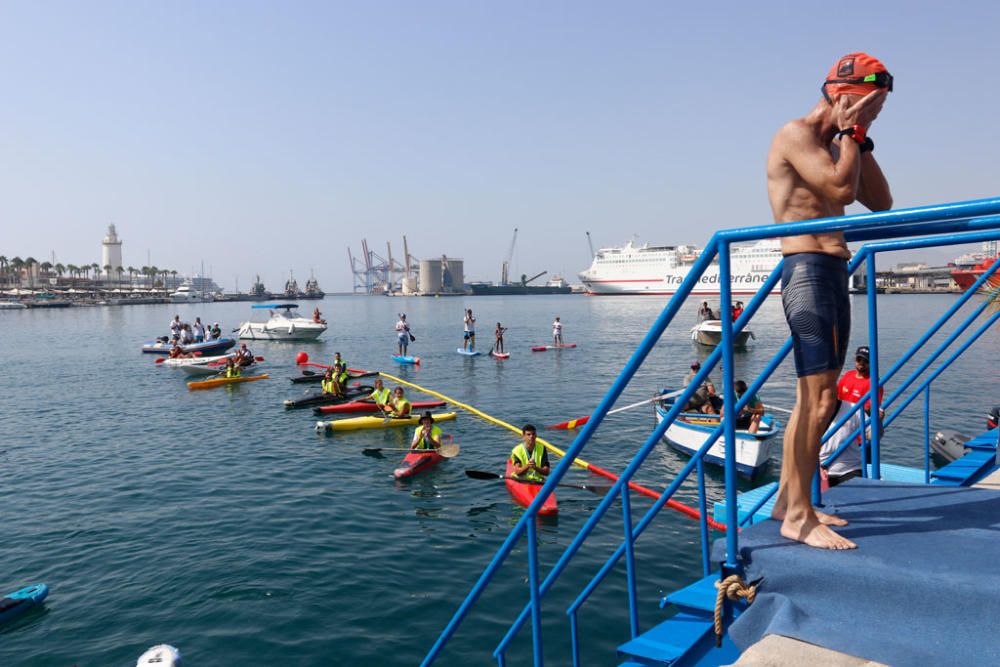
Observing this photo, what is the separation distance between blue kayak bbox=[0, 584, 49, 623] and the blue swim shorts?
38.2ft

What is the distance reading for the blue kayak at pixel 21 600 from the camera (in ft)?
31.3

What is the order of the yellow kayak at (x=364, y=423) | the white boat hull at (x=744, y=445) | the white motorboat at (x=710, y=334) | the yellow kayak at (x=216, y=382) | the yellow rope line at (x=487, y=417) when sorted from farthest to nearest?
the white motorboat at (x=710, y=334)
the yellow kayak at (x=216, y=382)
the yellow kayak at (x=364, y=423)
the yellow rope line at (x=487, y=417)
the white boat hull at (x=744, y=445)

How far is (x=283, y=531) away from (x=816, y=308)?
39.0 feet

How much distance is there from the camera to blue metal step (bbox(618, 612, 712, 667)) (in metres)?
3.17

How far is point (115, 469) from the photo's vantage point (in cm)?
1758

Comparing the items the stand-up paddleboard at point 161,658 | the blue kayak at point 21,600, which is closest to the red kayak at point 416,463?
the blue kayak at point 21,600

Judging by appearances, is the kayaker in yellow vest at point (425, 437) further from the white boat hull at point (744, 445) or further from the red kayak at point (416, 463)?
the white boat hull at point (744, 445)

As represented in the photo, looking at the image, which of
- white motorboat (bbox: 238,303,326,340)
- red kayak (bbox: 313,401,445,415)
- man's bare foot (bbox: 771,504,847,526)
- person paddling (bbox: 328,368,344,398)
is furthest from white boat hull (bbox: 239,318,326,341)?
man's bare foot (bbox: 771,504,847,526)

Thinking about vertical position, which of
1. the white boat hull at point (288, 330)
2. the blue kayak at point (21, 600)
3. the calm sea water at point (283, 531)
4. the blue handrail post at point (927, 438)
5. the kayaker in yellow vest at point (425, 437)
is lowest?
the calm sea water at point (283, 531)

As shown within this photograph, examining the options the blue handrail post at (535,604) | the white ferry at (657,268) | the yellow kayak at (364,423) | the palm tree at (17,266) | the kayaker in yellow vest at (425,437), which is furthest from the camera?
the palm tree at (17,266)

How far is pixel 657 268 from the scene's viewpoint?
14212 centimetres

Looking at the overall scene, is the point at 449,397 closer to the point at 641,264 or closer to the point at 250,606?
the point at 250,606

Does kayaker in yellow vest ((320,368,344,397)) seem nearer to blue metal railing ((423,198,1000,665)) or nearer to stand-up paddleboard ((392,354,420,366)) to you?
stand-up paddleboard ((392,354,420,366))

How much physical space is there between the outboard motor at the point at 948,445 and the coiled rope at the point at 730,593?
53.2 ft
